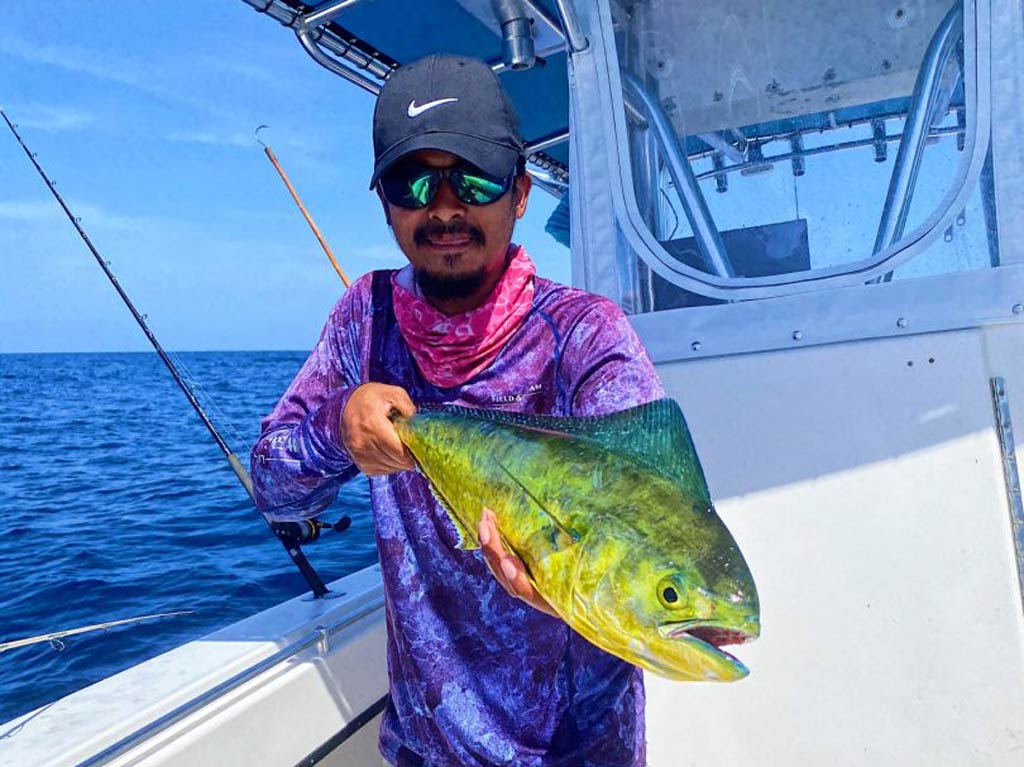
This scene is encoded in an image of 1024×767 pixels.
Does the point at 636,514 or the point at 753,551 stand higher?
the point at 636,514

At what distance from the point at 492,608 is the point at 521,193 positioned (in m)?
0.97

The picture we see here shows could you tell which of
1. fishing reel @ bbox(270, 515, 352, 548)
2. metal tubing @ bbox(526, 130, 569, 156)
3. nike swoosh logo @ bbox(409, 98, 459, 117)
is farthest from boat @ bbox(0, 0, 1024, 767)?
metal tubing @ bbox(526, 130, 569, 156)

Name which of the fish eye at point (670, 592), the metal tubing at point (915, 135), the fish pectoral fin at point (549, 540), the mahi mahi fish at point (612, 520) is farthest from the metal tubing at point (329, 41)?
the fish eye at point (670, 592)

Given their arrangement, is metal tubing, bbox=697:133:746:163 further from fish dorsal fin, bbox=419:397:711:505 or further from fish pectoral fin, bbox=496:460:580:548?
fish pectoral fin, bbox=496:460:580:548

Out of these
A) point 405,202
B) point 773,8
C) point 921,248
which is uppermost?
point 773,8

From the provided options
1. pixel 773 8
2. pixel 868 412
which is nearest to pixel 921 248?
pixel 868 412

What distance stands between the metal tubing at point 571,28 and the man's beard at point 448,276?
1.56 metres

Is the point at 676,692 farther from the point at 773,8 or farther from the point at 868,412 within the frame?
the point at 773,8

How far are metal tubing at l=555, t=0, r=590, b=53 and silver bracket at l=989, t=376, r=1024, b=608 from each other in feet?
5.96

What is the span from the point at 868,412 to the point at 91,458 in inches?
726

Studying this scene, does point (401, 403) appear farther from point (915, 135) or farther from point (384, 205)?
point (915, 135)

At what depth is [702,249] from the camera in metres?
2.78

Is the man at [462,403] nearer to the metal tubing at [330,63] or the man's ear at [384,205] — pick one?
the man's ear at [384,205]

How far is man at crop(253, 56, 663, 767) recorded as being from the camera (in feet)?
5.43
